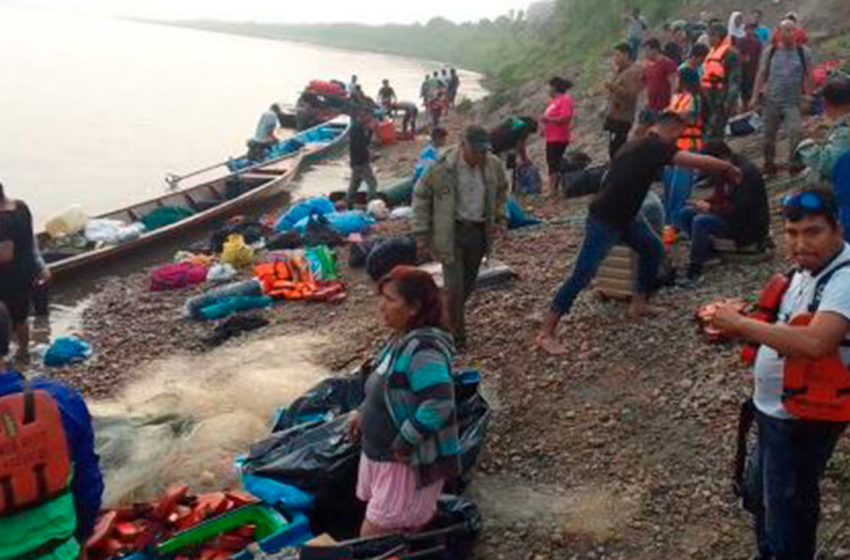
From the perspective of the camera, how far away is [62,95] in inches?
1672

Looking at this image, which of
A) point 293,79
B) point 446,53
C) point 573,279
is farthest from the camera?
point 446,53

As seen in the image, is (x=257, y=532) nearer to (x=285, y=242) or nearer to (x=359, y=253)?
(x=359, y=253)

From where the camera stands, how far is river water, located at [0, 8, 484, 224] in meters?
24.3

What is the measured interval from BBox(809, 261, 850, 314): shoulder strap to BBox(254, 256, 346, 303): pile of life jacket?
7485 millimetres

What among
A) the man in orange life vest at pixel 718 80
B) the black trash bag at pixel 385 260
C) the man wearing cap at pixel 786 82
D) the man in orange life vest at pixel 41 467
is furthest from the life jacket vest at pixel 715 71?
the man in orange life vest at pixel 41 467

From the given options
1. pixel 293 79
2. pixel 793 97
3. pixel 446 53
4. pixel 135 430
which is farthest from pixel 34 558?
pixel 446 53

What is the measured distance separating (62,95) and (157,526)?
41916 millimetres

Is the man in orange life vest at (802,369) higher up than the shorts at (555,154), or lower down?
higher up

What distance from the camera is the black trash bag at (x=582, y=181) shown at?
11.7 m

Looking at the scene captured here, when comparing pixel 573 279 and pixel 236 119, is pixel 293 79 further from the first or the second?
pixel 573 279

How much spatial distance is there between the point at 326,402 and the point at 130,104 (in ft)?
125

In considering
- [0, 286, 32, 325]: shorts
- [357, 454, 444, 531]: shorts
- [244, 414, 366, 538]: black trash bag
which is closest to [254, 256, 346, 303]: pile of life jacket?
[0, 286, 32, 325]: shorts

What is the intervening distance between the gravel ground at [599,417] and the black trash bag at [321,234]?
3156 mm

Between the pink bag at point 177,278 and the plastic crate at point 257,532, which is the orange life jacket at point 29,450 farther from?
the pink bag at point 177,278
